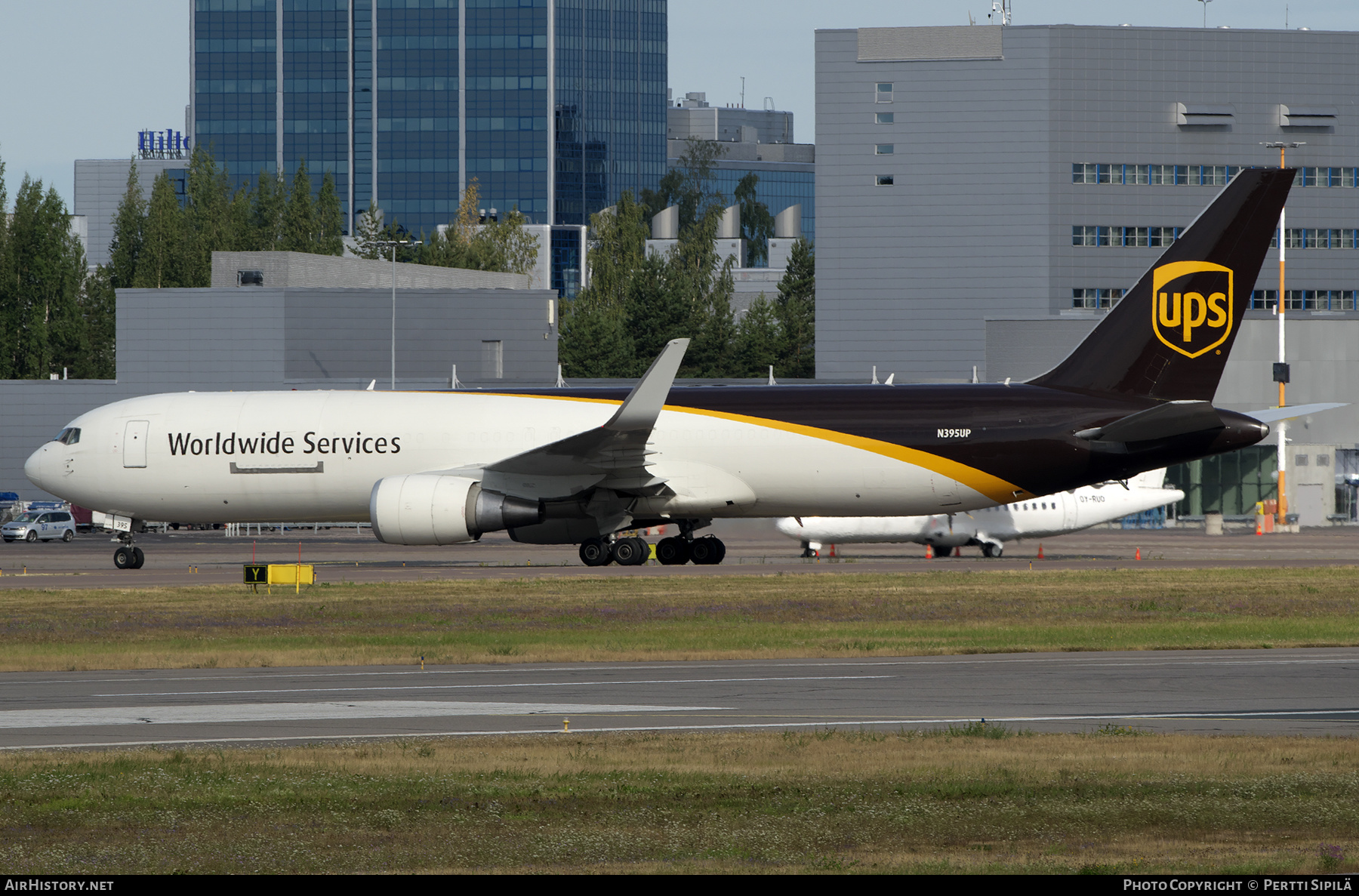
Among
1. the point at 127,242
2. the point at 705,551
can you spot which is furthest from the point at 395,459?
the point at 127,242

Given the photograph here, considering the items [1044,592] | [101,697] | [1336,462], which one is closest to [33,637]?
[101,697]

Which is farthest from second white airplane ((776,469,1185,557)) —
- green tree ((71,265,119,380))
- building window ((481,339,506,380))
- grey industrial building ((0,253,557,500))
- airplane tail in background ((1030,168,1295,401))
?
green tree ((71,265,119,380))

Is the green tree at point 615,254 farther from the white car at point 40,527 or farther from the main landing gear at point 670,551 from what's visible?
the main landing gear at point 670,551

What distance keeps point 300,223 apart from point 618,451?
268ft

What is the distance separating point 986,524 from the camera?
49.7 metres

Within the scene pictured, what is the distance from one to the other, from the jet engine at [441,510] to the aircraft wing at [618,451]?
31.6 inches

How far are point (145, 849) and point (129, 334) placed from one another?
72033 millimetres

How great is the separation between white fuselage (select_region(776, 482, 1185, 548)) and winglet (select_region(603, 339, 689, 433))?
14.5 m

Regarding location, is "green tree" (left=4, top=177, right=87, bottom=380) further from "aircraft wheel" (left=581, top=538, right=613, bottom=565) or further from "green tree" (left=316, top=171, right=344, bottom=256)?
"aircraft wheel" (left=581, top=538, right=613, bottom=565)

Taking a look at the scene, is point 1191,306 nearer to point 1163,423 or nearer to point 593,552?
A: point 1163,423

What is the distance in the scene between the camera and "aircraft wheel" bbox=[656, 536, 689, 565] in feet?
133

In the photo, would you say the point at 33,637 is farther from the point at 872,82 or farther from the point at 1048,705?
the point at 872,82

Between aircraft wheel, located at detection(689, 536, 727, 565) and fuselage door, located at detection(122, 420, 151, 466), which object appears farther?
aircraft wheel, located at detection(689, 536, 727, 565)

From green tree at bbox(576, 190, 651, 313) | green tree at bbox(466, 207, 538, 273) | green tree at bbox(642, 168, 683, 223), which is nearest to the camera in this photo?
green tree at bbox(466, 207, 538, 273)
